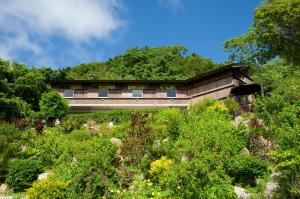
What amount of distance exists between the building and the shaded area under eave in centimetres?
309

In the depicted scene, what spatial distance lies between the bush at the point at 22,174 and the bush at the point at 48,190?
2.71m

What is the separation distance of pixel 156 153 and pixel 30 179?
5.81 m

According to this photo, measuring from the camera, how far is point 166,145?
683 inches

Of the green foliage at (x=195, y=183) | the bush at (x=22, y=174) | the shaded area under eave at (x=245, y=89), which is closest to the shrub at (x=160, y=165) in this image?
the green foliage at (x=195, y=183)

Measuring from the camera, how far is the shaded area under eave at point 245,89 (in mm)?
32469

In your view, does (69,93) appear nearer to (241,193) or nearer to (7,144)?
(7,144)

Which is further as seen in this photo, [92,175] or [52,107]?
[52,107]

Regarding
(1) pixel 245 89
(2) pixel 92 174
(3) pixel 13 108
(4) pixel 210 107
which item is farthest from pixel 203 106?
(2) pixel 92 174

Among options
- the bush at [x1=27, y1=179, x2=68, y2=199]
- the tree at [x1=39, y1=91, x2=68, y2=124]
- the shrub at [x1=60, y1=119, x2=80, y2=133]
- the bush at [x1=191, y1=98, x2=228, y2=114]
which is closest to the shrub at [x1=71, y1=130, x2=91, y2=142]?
the shrub at [x1=60, y1=119, x2=80, y2=133]

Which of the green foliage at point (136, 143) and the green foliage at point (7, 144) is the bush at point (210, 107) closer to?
the green foliage at point (136, 143)

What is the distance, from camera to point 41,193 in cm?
1405

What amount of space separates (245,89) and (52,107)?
16526mm

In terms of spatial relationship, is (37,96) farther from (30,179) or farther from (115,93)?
(30,179)

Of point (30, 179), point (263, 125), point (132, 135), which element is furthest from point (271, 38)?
point (30, 179)
